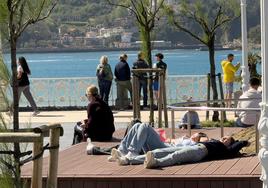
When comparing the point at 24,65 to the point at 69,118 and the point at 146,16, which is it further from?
the point at 146,16

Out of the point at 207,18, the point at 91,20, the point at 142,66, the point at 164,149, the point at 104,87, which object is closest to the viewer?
the point at 164,149

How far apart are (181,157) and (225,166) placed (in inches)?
26.2

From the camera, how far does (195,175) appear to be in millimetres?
11320

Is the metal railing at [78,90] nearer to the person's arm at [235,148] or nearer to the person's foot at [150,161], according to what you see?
the person's arm at [235,148]

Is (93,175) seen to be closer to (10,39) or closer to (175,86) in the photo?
(10,39)

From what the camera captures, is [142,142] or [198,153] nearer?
[198,153]

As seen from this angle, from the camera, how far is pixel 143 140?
12.7m

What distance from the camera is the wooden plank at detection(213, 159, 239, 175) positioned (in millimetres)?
11438

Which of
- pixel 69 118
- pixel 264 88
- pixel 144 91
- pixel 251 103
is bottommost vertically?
pixel 69 118

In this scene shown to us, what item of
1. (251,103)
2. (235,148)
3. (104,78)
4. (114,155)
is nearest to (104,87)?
(104,78)

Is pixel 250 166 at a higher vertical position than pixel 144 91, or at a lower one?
higher

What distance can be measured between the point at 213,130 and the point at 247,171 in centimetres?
640

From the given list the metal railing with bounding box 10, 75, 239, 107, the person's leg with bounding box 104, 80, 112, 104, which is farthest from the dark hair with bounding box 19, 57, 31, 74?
the metal railing with bounding box 10, 75, 239, 107

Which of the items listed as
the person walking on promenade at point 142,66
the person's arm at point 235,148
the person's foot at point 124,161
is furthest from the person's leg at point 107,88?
the person's arm at point 235,148
